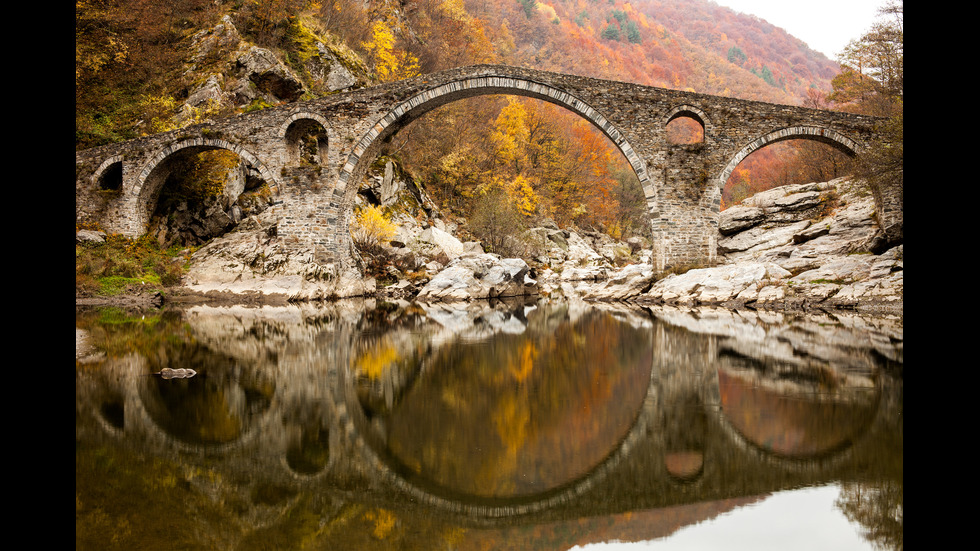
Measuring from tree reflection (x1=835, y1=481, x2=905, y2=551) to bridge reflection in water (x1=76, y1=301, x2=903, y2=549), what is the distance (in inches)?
0.5

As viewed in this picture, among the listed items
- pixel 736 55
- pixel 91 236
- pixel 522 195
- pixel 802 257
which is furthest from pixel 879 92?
pixel 736 55

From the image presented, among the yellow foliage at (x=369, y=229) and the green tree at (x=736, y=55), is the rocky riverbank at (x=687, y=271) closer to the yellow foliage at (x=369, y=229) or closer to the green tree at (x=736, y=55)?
the yellow foliage at (x=369, y=229)

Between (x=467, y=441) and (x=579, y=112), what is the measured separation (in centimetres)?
1743

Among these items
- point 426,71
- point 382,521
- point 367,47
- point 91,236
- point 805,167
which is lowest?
point 382,521

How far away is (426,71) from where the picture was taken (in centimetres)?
3278

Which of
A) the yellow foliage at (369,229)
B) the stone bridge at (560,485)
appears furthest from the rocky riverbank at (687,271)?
the stone bridge at (560,485)

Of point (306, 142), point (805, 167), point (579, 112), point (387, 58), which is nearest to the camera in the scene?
point (579, 112)

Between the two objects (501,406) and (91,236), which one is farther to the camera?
(91,236)

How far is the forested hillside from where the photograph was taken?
2352cm

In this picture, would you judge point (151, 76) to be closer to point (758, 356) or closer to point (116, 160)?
point (116, 160)

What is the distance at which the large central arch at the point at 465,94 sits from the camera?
19.3 meters

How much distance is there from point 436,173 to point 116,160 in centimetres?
1435

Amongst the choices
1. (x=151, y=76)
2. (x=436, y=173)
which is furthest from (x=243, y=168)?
(x=436, y=173)

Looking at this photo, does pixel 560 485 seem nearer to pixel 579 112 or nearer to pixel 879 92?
pixel 579 112
